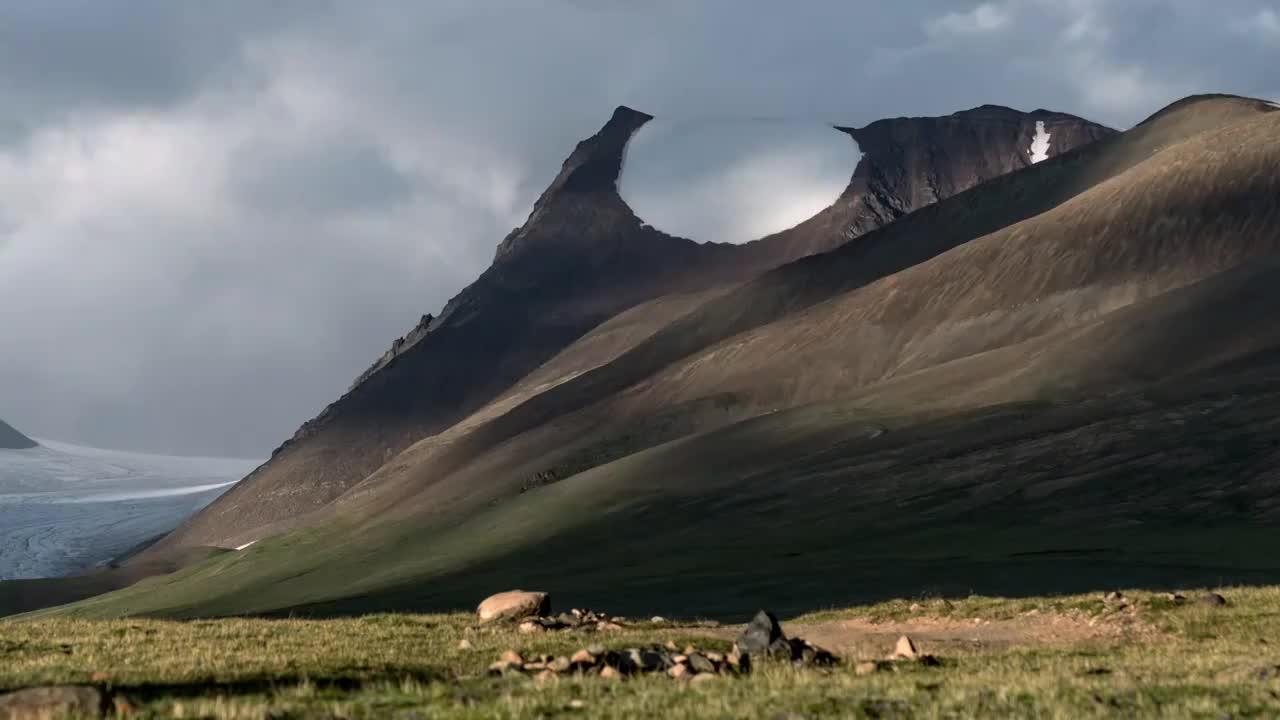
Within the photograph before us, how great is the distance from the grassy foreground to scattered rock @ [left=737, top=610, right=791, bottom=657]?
4.35 feet

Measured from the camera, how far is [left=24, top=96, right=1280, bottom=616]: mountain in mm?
70375

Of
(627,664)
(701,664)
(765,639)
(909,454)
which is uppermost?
(627,664)

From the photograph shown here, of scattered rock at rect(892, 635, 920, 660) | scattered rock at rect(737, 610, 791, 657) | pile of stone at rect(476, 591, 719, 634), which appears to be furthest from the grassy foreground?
scattered rock at rect(737, 610, 791, 657)

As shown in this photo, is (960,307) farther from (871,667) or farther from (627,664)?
(627,664)

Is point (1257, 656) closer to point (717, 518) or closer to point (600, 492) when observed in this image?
point (717, 518)

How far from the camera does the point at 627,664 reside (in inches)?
867

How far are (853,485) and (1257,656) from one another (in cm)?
7009

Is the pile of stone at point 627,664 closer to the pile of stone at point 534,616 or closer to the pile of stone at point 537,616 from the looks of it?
the pile of stone at point 534,616

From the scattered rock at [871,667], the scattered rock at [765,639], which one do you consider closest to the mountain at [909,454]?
the scattered rock at [765,639]

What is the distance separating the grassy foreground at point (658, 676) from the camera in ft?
55.7

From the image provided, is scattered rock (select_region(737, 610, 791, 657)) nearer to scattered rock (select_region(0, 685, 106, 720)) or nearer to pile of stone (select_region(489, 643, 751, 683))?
pile of stone (select_region(489, 643, 751, 683))

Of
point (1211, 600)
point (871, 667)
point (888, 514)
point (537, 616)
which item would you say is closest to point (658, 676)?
point (871, 667)

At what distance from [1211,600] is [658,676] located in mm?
19103

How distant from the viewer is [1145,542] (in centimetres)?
6925
